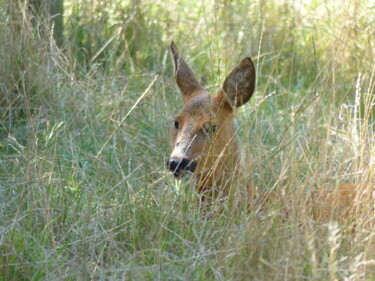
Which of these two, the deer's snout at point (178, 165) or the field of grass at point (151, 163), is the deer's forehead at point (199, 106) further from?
the deer's snout at point (178, 165)

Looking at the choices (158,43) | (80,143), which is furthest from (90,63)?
(80,143)

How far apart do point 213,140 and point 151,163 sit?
63 cm

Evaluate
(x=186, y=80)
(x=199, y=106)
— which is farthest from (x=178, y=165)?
(x=186, y=80)

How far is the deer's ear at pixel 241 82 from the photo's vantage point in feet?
16.7

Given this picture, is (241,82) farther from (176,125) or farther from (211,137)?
(176,125)

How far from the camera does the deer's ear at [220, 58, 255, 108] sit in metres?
5.08

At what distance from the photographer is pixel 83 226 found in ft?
13.9

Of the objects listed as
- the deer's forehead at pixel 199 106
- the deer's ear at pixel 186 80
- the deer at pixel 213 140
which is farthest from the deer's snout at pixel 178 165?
the deer's ear at pixel 186 80

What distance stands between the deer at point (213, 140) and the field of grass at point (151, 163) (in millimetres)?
133

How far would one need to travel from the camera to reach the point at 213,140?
4.78 m

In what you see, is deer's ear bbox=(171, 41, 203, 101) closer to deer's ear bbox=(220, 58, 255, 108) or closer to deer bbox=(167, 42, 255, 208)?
deer bbox=(167, 42, 255, 208)

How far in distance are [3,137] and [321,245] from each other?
3077mm

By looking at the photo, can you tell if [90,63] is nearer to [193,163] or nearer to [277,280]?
[193,163]

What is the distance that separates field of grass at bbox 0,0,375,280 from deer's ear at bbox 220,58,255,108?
0.49 ft
